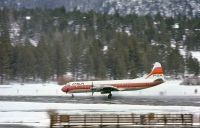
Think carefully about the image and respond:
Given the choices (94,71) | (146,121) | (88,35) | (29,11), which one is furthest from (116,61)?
(29,11)

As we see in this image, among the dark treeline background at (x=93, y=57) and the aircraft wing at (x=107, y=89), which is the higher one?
the dark treeline background at (x=93, y=57)

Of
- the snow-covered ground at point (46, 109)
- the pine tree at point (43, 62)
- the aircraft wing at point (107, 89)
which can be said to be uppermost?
the pine tree at point (43, 62)

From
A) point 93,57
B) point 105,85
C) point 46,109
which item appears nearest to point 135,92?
point 105,85

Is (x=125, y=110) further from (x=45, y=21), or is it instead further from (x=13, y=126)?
(x=45, y=21)

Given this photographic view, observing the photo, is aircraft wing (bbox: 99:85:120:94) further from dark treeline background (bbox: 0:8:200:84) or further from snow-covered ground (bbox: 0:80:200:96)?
dark treeline background (bbox: 0:8:200:84)

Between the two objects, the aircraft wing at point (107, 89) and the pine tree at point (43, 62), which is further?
the pine tree at point (43, 62)

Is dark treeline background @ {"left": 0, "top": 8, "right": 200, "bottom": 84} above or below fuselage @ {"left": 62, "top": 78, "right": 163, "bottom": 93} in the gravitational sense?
above

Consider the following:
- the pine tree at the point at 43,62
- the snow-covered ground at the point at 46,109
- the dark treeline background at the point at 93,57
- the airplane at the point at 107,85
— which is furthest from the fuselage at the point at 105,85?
the pine tree at the point at 43,62

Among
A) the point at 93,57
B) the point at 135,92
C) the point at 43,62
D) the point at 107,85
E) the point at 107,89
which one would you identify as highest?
the point at 93,57

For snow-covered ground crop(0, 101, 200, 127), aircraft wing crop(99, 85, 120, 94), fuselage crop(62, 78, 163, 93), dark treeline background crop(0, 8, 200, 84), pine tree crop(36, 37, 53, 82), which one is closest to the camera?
snow-covered ground crop(0, 101, 200, 127)

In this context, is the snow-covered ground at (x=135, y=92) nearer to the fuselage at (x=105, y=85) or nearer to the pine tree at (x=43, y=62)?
the fuselage at (x=105, y=85)

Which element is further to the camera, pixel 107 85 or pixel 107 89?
pixel 107 85

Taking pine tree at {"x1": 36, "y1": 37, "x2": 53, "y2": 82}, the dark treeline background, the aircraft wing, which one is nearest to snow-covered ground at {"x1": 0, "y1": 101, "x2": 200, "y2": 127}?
the aircraft wing

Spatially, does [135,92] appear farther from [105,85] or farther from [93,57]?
[93,57]
